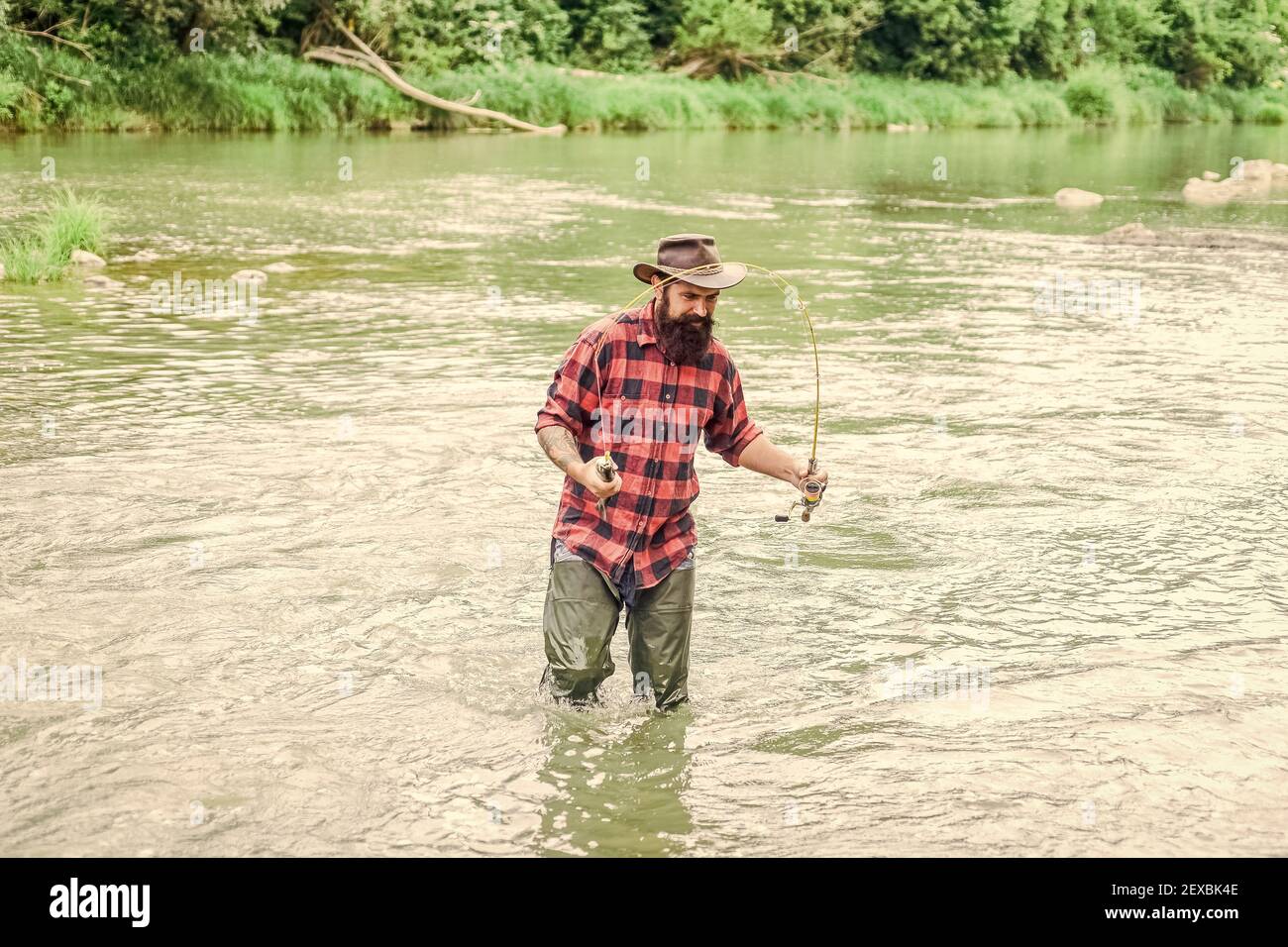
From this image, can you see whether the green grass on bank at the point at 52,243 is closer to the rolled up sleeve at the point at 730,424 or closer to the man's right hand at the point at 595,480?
the rolled up sleeve at the point at 730,424

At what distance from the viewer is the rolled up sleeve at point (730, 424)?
537 cm

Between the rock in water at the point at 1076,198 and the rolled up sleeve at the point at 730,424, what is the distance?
20.1 metres

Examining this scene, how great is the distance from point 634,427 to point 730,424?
0.38 m

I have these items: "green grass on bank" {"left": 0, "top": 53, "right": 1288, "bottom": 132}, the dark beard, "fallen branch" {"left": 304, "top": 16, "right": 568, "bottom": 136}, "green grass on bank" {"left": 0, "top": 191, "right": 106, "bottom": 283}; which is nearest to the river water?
"green grass on bank" {"left": 0, "top": 191, "right": 106, "bottom": 283}

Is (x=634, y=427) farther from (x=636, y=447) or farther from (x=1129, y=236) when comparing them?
(x=1129, y=236)

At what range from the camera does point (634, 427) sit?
524cm

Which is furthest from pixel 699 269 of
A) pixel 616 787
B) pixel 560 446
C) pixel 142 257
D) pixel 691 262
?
pixel 142 257

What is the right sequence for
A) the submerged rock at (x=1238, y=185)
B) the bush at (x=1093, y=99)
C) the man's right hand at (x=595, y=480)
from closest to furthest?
1. the man's right hand at (x=595, y=480)
2. the submerged rock at (x=1238, y=185)
3. the bush at (x=1093, y=99)

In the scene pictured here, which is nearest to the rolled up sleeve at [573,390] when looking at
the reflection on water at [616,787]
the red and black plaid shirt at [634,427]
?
the red and black plaid shirt at [634,427]

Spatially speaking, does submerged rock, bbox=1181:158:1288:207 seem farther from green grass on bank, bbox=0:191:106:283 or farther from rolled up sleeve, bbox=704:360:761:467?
rolled up sleeve, bbox=704:360:761:467

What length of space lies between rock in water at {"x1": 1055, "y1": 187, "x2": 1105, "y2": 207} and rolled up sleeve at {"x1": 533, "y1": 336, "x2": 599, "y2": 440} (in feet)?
67.2

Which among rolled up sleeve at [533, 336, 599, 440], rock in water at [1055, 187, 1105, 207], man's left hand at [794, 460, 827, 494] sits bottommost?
man's left hand at [794, 460, 827, 494]

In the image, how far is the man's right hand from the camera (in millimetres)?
4875
